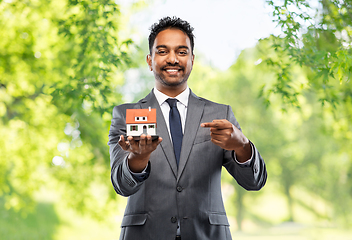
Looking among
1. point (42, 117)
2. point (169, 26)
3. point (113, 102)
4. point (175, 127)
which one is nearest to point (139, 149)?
point (175, 127)

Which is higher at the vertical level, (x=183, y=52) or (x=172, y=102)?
(x=183, y=52)

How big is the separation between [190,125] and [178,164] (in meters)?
0.29

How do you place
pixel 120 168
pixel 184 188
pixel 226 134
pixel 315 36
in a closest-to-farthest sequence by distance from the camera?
pixel 226 134 → pixel 120 168 → pixel 184 188 → pixel 315 36

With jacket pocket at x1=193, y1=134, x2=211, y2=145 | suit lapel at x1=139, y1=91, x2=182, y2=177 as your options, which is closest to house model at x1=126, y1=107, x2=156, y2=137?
suit lapel at x1=139, y1=91, x2=182, y2=177

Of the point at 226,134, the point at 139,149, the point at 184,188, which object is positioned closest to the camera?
the point at 139,149

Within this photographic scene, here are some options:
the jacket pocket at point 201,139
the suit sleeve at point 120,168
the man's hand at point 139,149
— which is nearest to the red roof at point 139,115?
the man's hand at point 139,149

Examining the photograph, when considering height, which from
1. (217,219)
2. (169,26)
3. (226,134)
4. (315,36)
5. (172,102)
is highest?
(315,36)

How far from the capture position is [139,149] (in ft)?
5.60

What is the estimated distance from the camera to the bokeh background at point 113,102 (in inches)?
214

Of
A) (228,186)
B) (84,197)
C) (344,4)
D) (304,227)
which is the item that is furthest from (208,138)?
(304,227)

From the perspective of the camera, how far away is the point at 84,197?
10469 mm

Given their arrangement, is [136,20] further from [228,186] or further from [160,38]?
[228,186]

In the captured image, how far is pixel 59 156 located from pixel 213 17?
936 cm

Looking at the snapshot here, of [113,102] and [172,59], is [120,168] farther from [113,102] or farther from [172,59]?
[113,102]
